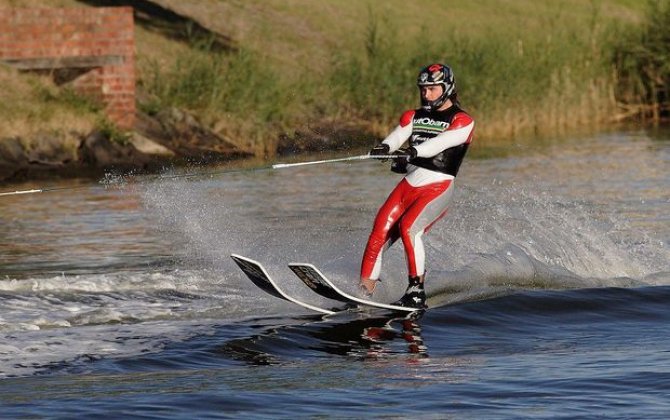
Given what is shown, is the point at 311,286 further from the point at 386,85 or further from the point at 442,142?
the point at 386,85

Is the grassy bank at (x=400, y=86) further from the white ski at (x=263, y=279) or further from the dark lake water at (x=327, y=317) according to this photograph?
the white ski at (x=263, y=279)

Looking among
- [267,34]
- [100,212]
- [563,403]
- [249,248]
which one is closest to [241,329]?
[563,403]

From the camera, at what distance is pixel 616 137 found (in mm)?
30359

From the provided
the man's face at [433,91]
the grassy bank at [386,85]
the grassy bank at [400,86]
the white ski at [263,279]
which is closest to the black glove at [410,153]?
the man's face at [433,91]

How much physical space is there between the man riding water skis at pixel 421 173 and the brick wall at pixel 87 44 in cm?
1733

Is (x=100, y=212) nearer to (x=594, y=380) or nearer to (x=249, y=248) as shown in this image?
(x=249, y=248)

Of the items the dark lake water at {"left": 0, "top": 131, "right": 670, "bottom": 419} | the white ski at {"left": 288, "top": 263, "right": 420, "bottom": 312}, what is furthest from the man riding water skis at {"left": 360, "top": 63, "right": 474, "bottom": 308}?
the dark lake water at {"left": 0, "top": 131, "right": 670, "bottom": 419}

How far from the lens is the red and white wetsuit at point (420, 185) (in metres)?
11.3

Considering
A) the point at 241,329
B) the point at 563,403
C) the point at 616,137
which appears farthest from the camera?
the point at 616,137

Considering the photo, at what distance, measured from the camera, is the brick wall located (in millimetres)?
28438

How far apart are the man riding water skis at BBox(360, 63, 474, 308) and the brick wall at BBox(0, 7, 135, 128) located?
1733 cm

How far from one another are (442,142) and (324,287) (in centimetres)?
139

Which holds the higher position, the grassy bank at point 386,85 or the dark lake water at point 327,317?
the grassy bank at point 386,85

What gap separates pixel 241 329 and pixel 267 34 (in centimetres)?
3122
